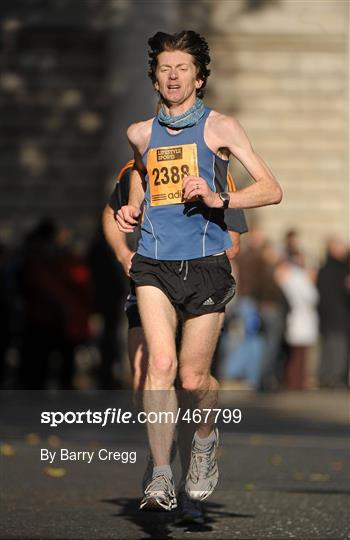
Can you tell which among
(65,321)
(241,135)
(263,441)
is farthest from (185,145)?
(65,321)

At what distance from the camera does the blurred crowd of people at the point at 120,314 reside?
61.3 feet

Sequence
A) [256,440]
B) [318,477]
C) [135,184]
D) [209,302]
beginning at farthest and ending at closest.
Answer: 1. [256,440]
2. [318,477]
3. [135,184]
4. [209,302]

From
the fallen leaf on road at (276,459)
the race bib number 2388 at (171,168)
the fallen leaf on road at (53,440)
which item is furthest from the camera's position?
the fallen leaf on road at (53,440)

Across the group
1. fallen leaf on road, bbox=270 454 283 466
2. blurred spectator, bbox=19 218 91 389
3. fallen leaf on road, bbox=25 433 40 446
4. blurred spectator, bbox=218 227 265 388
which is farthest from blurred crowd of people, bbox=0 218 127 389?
fallen leaf on road, bbox=270 454 283 466

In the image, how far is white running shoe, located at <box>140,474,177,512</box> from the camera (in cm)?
727

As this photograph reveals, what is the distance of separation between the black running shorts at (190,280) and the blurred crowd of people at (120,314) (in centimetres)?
1062

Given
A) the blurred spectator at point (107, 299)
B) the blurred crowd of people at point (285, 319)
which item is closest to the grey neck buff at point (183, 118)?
the blurred spectator at point (107, 299)

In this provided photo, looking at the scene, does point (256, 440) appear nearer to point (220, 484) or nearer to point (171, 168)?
point (220, 484)

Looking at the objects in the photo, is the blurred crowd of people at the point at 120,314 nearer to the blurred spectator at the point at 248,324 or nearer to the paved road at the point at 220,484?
the blurred spectator at the point at 248,324

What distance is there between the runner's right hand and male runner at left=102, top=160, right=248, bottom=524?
0.68 ft

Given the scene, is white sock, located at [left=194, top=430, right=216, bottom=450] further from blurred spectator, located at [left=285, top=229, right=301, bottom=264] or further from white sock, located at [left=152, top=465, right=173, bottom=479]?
blurred spectator, located at [left=285, top=229, right=301, bottom=264]

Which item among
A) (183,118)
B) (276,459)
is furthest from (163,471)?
(276,459)

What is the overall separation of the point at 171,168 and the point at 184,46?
494mm

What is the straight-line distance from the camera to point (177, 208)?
7.64 meters
